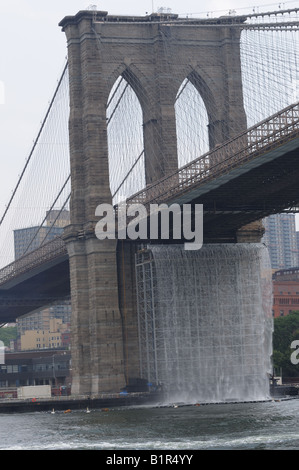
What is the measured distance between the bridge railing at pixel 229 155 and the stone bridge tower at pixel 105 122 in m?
4.28

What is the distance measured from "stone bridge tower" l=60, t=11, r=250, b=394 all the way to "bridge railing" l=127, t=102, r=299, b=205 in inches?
169

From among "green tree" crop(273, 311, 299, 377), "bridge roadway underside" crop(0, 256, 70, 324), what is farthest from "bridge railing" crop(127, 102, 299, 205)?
"green tree" crop(273, 311, 299, 377)

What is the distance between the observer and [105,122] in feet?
271

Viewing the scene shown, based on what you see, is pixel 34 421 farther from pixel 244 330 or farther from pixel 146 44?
pixel 146 44

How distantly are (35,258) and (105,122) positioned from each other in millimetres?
21128

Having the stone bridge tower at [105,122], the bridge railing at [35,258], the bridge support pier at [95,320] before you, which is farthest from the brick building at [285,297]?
the bridge support pier at [95,320]

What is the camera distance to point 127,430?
183ft

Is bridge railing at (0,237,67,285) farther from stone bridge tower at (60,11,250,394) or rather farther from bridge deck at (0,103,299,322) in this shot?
stone bridge tower at (60,11,250,394)

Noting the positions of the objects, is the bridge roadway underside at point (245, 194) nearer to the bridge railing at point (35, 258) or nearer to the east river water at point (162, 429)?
the bridge railing at point (35, 258)

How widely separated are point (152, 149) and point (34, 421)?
25.3 meters

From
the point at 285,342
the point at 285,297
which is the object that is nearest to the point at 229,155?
the point at 285,342

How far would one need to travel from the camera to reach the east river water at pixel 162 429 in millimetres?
47688

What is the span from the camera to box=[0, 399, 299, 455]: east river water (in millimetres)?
47688
